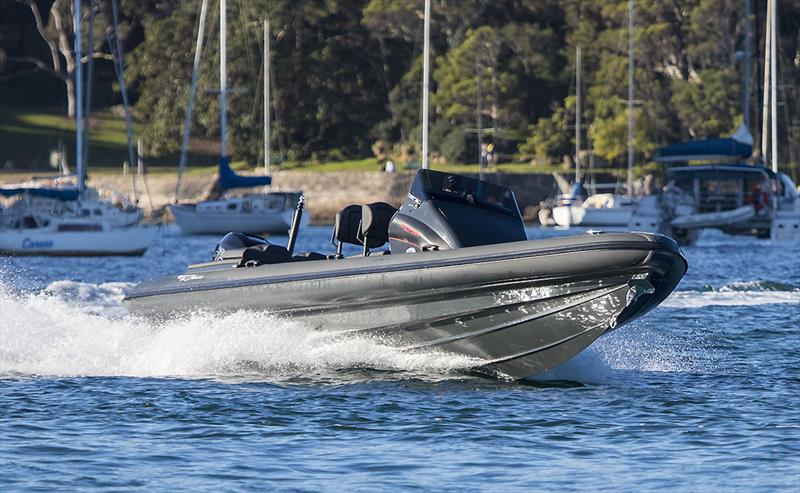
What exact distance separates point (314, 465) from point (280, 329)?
12.1 ft

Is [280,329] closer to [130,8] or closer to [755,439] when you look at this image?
[755,439]

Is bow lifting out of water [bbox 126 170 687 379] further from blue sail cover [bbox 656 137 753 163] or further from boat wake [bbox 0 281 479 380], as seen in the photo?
blue sail cover [bbox 656 137 753 163]

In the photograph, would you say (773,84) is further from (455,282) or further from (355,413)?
(355,413)

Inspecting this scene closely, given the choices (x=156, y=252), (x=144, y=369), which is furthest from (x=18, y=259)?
(x=144, y=369)

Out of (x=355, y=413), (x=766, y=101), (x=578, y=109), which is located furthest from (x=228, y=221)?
(x=355, y=413)

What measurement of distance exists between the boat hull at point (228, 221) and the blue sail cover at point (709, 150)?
13.0 metres

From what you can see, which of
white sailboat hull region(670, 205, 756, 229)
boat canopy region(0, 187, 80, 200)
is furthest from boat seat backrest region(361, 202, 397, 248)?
white sailboat hull region(670, 205, 756, 229)

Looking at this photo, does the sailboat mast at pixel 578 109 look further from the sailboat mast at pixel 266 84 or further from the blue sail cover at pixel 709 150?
the sailboat mast at pixel 266 84

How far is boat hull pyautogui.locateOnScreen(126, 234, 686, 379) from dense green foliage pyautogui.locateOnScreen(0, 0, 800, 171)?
154 feet

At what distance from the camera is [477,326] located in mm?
12805

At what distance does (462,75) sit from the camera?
6344 cm

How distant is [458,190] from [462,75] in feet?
164

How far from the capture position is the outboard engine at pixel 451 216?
13398mm

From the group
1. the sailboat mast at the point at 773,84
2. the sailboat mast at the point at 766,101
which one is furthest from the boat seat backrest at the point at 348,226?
the sailboat mast at the point at 766,101
